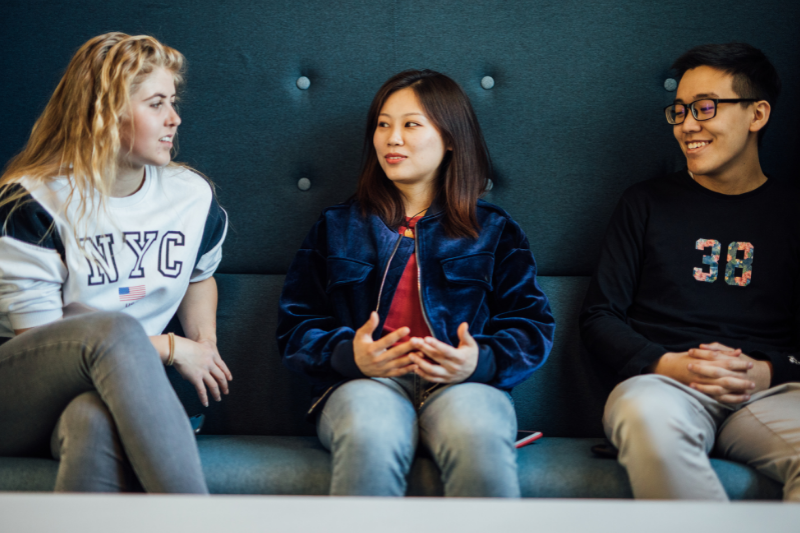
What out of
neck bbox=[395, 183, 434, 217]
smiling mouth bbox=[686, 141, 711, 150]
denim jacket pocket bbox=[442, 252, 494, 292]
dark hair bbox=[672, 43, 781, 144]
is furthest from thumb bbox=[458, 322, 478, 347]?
dark hair bbox=[672, 43, 781, 144]

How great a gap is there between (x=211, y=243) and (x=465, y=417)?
751mm

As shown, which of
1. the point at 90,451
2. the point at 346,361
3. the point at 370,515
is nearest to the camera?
the point at 370,515

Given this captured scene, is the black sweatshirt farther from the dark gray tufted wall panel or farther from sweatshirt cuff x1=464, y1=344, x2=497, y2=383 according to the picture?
sweatshirt cuff x1=464, y1=344, x2=497, y2=383

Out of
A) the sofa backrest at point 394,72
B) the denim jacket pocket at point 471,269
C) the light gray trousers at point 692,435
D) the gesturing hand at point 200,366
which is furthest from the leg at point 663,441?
the gesturing hand at point 200,366

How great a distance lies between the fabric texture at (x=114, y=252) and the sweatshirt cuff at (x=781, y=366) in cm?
125

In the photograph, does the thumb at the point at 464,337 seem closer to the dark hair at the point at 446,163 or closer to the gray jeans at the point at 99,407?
the dark hair at the point at 446,163

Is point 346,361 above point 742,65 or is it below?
below

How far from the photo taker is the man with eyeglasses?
1.28 m

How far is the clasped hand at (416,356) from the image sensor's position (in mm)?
1183

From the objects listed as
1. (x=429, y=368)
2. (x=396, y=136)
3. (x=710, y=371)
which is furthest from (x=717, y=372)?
(x=396, y=136)

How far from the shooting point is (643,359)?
1.35 metres

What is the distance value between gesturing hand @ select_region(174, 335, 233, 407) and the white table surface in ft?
2.50

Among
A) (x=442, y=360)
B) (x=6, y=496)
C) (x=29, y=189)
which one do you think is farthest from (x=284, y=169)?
(x=6, y=496)

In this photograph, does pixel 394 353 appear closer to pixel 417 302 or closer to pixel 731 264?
pixel 417 302
